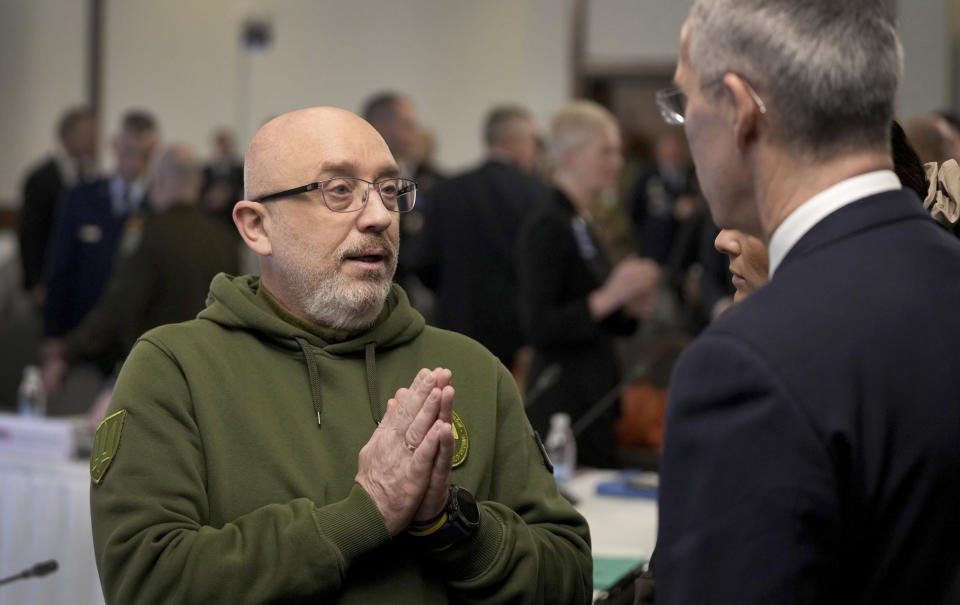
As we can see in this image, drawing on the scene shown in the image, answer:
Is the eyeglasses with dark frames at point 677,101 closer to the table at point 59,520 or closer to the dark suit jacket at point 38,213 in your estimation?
the table at point 59,520

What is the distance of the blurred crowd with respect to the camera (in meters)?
3.54

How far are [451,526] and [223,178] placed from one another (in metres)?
8.58

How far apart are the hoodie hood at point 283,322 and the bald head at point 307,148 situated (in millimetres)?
156

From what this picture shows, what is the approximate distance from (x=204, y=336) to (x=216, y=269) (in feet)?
9.18

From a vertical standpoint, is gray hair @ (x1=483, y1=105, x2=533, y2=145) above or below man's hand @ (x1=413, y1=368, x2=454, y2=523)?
below

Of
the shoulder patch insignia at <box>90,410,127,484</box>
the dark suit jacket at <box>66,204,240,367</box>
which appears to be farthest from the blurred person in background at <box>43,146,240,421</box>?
the shoulder patch insignia at <box>90,410,127,484</box>

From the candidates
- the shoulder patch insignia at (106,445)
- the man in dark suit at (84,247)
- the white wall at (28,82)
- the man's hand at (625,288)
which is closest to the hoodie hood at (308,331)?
the shoulder patch insignia at (106,445)

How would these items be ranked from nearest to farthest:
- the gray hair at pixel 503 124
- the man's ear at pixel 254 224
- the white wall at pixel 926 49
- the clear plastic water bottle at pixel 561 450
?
the man's ear at pixel 254 224
the clear plastic water bottle at pixel 561 450
the gray hair at pixel 503 124
the white wall at pixel 926 49

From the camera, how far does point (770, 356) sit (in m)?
0.96

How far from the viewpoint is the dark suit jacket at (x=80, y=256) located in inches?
209

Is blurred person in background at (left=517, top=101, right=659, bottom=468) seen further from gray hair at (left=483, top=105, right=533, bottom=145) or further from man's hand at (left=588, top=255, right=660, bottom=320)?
gray hair at (left=483, top=105, right=533, bottom=145)

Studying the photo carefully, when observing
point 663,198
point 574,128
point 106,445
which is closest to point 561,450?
point 574,128

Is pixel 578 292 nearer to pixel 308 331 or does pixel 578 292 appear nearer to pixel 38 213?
pixel 308 331

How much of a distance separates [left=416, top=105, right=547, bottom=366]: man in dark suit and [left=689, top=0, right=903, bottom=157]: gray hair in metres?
3.42
